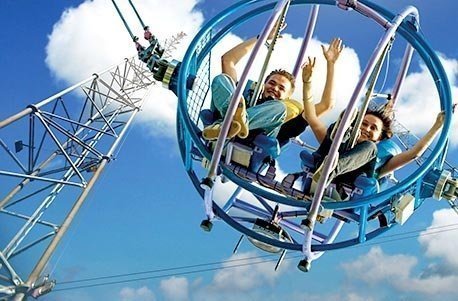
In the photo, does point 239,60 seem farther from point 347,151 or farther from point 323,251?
point 323,251

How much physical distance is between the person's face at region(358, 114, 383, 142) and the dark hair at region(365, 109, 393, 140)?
0.05 m

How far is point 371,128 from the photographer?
4980mm

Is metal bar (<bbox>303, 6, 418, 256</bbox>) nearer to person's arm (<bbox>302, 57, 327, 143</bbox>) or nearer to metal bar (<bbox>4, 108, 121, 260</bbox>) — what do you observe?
person's arm (<bbox>302, 57, 327, 143</bbox>)

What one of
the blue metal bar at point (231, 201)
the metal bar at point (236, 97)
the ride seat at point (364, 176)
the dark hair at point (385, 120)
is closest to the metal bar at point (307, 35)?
the dark hair at point (385, 120)

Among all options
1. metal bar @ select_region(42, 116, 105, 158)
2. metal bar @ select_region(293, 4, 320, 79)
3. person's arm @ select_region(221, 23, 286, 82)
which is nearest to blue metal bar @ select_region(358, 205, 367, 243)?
person's arm @ select_region(221, 23, 286, 82)

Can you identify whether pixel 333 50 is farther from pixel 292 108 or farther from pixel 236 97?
pixel 236 97

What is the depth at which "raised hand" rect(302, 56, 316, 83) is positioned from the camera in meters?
4.58

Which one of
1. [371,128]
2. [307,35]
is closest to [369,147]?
[371,128]

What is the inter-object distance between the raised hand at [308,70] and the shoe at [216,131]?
1065 mm

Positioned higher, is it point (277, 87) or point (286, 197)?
point (277, 87)

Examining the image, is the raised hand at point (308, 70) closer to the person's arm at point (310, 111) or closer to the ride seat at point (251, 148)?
the person's arm at point (310, 111)

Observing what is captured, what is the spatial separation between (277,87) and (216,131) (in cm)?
133

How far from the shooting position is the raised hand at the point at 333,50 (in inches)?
182

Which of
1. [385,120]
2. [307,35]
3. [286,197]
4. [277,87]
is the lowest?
[286,197]
